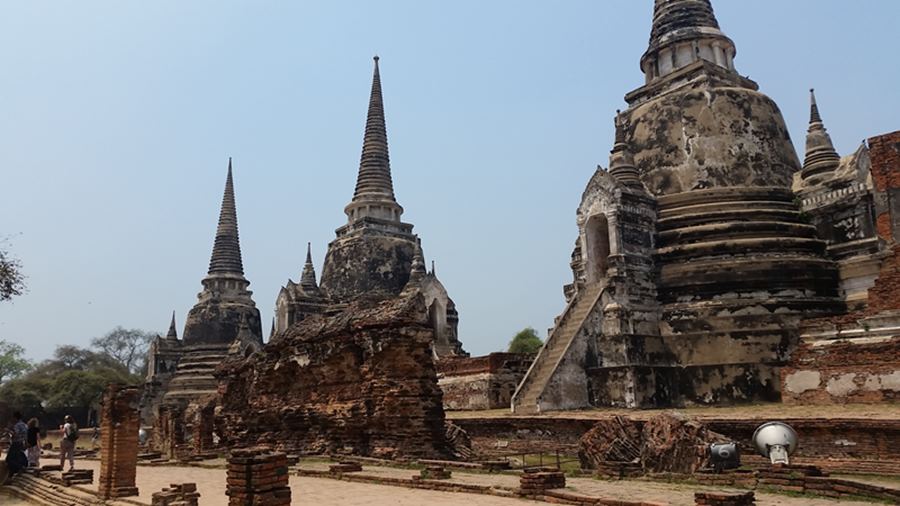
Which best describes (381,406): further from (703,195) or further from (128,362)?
(128,362)

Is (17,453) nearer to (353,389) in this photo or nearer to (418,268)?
(353,389)

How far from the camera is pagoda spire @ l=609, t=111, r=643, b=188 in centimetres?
2166

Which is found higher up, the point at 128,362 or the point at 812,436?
the point at 128,362

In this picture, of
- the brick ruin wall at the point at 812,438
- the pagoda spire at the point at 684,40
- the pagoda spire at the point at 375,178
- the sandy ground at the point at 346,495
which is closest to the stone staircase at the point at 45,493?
the sandy ground at the point at 346,495

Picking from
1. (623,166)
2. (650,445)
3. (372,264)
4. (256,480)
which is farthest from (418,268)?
(256,480)

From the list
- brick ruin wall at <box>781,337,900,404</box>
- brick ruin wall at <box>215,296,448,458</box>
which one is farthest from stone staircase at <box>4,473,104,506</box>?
brick ruin wall at <box>781,337,900,404</box>

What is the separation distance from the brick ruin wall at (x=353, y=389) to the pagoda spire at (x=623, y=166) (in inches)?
411

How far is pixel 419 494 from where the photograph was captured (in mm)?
8711

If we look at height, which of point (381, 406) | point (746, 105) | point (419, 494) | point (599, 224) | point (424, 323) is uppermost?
point (746, 105)

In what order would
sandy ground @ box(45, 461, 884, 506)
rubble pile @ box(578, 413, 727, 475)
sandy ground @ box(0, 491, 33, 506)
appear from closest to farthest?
sandy ground @ box(45, 461, 884, 506) < rubble pile @ box(578, 413, 727, 475) < sandy ground @ box(0, 491, 33, 506)

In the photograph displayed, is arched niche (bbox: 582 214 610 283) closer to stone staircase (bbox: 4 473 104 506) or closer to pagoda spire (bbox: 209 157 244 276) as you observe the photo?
stone staircase (bbox: 4 473 104 506)

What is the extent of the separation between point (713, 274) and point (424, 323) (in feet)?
33.5

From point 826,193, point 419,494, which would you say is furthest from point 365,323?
point 826,193

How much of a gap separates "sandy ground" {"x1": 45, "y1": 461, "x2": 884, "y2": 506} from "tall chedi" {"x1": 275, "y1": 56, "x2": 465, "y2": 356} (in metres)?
21.0
